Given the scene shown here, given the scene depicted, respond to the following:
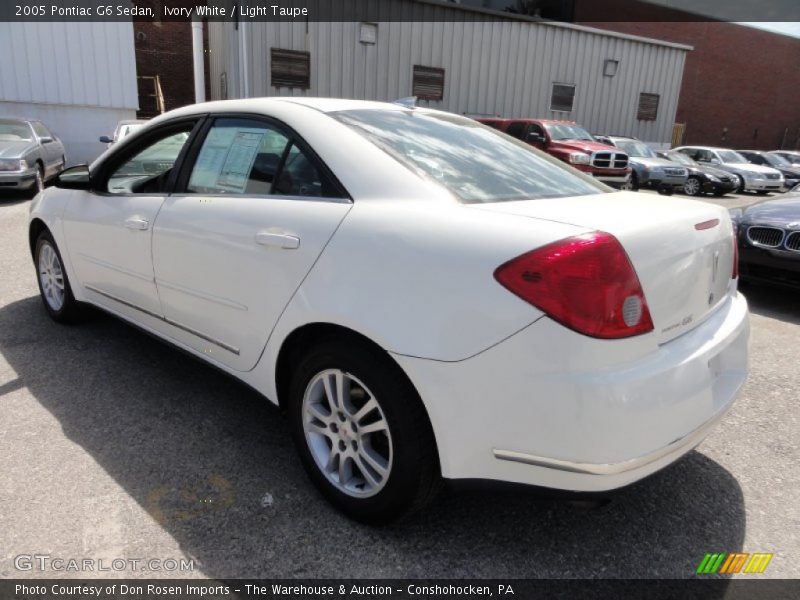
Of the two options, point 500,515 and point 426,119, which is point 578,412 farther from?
point 426,119

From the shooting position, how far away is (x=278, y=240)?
230 cm

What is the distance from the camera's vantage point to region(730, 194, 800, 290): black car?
16.9ft

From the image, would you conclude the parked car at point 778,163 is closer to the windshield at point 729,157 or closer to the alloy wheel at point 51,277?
the windshield at point 729,157

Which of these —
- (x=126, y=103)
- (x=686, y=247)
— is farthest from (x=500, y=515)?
(x=126, y=103)

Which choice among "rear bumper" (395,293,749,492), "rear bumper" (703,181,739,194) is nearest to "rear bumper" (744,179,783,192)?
"rear bumper" (703,181,739,194)

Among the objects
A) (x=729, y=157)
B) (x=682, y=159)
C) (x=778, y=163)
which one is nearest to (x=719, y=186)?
(x=682, y=159)

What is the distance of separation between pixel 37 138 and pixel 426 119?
36.9ft

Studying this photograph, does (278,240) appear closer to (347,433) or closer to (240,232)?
(240,232)

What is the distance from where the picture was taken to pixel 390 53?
1847 centimetres

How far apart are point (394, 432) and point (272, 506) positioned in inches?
28.5

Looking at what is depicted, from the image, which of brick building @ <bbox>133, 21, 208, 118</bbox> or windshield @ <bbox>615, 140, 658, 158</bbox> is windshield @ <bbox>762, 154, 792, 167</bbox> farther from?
brick building @ <bbox>133, 21, 208, 118</bbox>

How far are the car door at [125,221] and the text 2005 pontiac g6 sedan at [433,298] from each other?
64 millimetres

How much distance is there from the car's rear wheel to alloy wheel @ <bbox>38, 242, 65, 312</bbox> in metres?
17.0

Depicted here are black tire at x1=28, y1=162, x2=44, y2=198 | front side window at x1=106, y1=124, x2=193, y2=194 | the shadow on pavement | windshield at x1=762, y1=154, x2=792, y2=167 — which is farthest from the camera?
windshield at x1=762, y1=154, x2=792, y2=167
